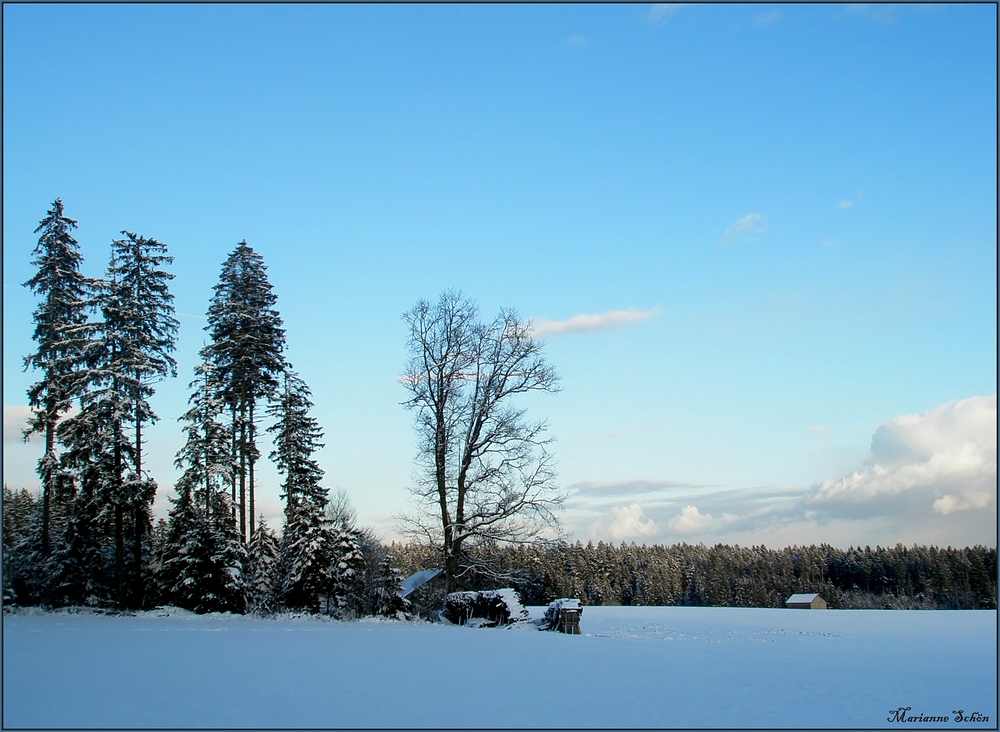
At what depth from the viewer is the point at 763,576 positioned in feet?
284

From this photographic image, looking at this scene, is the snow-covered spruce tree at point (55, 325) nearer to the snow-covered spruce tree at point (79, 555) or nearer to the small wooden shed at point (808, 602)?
the snow-covered spruce tree at point (79, 555)

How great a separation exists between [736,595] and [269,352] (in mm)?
70024

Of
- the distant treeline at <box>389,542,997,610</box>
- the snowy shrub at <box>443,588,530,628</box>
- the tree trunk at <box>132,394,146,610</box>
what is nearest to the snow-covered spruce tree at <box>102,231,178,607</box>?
the tree trunk at <box>132,394,146,610</box>

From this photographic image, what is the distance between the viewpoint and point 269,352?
30078 millimetres

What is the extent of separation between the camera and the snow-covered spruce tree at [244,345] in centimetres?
2898

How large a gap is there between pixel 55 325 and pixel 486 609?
761 inches

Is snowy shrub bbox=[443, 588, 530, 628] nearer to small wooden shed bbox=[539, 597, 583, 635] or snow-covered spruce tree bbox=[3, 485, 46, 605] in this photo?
small wooden shed bbox=[539, 597, 583, 635]

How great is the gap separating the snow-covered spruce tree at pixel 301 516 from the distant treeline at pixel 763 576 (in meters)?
42.2

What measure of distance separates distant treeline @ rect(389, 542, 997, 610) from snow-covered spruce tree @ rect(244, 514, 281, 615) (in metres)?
42.4

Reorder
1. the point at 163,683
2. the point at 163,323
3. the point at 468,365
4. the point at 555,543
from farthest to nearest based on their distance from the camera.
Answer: the point at 163,323 < the point at 468,365 < the point at 555,543 < the point at 163,683

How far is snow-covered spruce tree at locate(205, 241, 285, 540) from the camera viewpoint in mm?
28984

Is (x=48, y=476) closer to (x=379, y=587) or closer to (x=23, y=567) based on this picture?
(x=23, y=567)

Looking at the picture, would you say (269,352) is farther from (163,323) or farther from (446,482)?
(446,482)

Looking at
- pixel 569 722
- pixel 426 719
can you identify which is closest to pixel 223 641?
pixel 426 719
